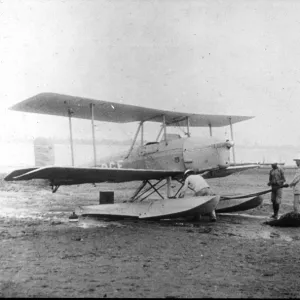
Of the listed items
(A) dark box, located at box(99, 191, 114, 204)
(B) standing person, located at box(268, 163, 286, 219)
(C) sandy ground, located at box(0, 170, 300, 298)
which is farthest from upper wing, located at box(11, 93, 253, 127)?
(B) standing person, located at box(268, 163, 286, 219)

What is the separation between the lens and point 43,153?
1248 centimetres

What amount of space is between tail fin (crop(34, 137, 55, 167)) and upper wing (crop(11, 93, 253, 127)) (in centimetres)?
212

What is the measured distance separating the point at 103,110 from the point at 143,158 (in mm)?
1931

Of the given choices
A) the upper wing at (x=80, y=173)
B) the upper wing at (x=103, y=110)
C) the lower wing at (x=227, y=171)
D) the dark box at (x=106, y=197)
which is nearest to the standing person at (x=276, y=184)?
the lower wing at (x=227, y=171)

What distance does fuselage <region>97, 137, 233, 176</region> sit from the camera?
9.76 meters

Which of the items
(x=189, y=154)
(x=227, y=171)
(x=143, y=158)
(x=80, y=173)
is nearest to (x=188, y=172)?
(x=189, y=154)

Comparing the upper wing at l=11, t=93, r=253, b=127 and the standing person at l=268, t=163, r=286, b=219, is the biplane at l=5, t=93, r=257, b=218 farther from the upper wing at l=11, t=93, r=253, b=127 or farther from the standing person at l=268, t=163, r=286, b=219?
the standing person at l=268, t=163, r=286, b=219

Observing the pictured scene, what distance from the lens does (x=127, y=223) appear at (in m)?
8.92

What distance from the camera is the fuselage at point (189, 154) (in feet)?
32.0

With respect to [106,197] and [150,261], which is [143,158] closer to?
[106,197]

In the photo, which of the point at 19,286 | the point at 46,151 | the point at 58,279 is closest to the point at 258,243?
the point at 58,279

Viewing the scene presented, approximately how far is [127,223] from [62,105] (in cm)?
372

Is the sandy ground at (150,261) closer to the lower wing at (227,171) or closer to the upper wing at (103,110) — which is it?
the lower wing at (227,171)

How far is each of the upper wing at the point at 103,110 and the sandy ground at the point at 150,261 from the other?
3.21 m
